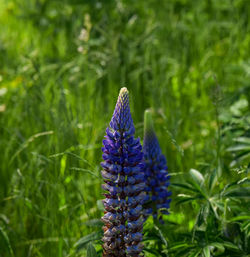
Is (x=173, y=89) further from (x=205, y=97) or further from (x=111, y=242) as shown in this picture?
(x=111, y=242)

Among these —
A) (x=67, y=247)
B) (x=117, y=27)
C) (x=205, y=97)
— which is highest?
(x=117, y=27)

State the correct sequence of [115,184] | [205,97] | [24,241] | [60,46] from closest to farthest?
[115,184] → [24,241] → [205,97] → [60,46]

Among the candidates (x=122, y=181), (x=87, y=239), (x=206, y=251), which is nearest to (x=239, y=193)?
(x=206, y=251)

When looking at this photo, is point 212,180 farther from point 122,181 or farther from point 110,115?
point 110,115

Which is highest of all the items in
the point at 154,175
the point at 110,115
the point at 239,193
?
the point at 110,115

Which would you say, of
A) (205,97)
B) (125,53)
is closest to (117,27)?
(125,53)

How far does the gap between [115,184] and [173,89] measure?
2.29 meters

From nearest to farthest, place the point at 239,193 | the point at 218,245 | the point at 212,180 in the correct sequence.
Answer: the point at 218,245
the point at 239,193
the point at 212,180

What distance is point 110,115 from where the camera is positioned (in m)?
2.44

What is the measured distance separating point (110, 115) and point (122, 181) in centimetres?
90

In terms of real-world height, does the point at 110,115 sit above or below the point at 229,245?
above

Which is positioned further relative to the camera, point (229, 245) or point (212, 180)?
point (212, 180)

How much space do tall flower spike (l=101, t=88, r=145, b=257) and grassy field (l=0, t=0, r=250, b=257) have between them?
13 centimetres

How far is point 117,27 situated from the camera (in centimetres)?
375
